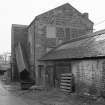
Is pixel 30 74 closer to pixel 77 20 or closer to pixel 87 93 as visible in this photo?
pixel 77 20

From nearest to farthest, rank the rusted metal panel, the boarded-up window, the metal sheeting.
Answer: the rusted metal panel → the boarded-up window → the metal sheeting

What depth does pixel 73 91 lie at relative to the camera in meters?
15.2

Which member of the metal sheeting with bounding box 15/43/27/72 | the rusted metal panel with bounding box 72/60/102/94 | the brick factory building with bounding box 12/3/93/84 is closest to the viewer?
the rusted metal panel with bounding box 72/60/102/94

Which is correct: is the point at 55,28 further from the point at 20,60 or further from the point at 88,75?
the point at 88,75

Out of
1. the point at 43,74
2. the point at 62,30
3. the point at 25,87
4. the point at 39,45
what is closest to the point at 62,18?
the point at 62,30

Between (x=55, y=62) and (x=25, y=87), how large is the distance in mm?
4135

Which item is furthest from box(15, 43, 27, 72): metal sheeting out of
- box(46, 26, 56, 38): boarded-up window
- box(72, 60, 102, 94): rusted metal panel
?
box(72, 60, 102, 94): rusted metal panel

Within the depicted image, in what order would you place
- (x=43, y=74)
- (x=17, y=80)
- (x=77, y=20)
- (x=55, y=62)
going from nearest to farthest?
(x=55, y=62), (x=43, y=74), (x=77, y=20), (x=17, y=80)

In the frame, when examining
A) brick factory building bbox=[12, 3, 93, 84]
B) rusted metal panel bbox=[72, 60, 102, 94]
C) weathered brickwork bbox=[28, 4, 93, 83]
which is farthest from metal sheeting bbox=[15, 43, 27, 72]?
rusted metal panel bbox=[72, 60, 102, 94]

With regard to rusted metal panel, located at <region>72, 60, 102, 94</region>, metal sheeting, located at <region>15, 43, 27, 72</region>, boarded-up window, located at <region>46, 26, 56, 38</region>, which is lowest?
rusted metal panel, located at <region>72, 60, 102, 94</region>

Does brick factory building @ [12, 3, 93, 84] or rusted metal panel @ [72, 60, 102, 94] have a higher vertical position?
brick factory building @ [12, 3, 93, 84]

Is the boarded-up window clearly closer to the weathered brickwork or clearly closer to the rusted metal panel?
the weathered brickwork

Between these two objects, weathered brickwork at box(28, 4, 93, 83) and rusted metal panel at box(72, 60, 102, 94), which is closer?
rusted metal panel at box(72, 60, 102, 94)

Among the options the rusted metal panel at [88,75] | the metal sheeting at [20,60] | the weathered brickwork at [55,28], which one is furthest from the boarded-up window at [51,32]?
the rusted metal panel at [88,75]
